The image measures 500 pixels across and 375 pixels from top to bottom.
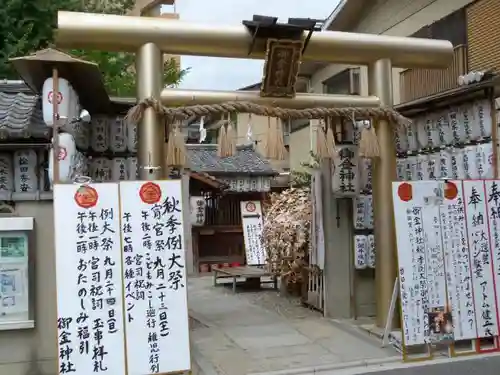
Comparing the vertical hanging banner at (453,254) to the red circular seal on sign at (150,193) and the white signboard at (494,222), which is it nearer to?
the white signboard at (494,222)

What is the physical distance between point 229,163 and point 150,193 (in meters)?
16.5

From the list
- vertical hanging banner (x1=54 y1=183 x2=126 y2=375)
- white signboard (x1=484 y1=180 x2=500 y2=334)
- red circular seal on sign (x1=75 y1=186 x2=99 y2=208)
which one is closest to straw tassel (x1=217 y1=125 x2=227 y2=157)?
vertical hanging banner (x1=54 y1=183 x2=126 y2=375)

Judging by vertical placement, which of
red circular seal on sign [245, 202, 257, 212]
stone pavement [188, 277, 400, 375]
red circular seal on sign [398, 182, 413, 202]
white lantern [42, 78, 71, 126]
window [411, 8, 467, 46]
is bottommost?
stone pavement [188, 277, 400, 375]

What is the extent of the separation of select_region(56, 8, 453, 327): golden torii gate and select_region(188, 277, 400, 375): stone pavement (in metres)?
1.04

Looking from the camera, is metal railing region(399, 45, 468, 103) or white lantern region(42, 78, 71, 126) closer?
white lantern region(42, 78, 71, 126)

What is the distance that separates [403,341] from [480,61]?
8.08 metres

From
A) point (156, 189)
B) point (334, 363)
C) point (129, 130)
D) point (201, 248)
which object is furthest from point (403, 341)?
point (201, 248)

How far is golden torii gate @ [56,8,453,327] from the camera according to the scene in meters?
7.59

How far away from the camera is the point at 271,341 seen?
8.60 meters

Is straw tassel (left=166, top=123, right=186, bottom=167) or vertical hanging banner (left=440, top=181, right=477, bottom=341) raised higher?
straw tassel (left=166, top=123, right=186, bottom=167)

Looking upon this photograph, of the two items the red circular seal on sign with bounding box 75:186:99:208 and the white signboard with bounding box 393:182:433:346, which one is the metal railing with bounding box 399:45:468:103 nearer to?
the white signboard with bounding box 393:182:433:346

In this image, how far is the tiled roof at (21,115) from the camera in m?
7.31

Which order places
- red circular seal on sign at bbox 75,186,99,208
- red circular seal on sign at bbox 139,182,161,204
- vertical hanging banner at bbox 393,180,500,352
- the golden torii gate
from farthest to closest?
the golden torii gate
vertical hanging banner at bbox 393,180,500,352
red circular seal on sign at bbox 139,182,161,204
red circular seal on sign at bbox 75,186,99,208

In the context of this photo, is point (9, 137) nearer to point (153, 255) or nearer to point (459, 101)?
point (153, 255)
